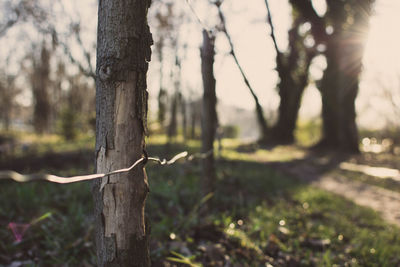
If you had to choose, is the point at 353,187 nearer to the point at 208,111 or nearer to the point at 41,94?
the point at 208,111

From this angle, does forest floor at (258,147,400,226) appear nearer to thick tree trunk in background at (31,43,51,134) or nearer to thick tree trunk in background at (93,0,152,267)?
thick tree trunk in background at (93,0,152,267)

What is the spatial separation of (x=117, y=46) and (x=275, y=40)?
105cm

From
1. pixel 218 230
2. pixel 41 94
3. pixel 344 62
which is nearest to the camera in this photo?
pixel 218 230

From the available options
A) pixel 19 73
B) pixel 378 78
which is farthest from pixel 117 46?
pixel 19 73

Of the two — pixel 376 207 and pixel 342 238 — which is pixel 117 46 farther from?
pixel 376 207

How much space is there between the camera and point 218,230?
2.50m

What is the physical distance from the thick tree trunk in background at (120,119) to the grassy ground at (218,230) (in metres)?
0.72

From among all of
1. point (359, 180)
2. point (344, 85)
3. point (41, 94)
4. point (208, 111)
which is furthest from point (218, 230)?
point (41, 94)

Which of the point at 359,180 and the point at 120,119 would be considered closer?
the point at 120,119

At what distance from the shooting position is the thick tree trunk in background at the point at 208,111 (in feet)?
8.98

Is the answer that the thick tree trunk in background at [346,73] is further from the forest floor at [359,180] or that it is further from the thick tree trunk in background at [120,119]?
the thick tree trunk in background at [120,119]

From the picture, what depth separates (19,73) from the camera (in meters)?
26.9

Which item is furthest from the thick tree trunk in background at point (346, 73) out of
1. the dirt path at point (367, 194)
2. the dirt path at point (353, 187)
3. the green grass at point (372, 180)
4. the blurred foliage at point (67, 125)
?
the blurred foliage at point (67, 125)

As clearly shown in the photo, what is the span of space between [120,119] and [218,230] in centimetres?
166
